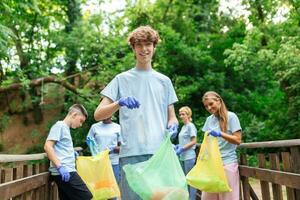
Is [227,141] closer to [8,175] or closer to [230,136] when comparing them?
[230,136]

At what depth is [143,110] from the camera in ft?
5.89

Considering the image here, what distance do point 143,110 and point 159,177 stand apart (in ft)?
1.13

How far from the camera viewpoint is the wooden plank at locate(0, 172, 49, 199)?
2.17m

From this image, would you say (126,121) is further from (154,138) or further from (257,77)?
(257,77)

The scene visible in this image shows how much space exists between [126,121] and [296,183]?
1.07m

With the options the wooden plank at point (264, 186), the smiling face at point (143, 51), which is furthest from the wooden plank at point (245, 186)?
the smiling face at point (143, 51)

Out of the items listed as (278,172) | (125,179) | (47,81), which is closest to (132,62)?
(47,81)

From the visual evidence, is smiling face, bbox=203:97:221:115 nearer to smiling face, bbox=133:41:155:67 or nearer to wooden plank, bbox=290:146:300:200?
wooden plank, bbox=290:146:300:200

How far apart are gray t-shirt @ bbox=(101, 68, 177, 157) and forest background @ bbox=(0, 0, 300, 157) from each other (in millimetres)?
6531

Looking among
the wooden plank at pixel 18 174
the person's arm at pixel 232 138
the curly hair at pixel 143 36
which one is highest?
the curly hair at pixel 143 36

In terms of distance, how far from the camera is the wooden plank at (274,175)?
217 centimetres

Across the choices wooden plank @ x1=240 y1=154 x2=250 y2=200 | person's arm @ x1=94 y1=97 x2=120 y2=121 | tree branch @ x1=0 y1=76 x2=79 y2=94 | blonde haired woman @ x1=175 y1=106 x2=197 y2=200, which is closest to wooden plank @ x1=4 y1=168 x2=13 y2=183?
person's arm @ x1=94 y1=97 x2=120 y2=121

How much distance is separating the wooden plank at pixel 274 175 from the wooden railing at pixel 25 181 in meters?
1.65

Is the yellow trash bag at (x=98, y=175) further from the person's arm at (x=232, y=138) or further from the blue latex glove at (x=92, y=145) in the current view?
the person's arm at (x=232, y=138)
